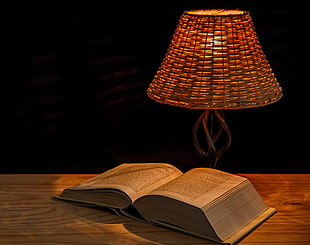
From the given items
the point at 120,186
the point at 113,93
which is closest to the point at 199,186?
the point at 120,186

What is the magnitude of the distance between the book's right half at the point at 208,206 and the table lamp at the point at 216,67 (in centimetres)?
20

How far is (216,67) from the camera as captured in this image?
1.42 metres

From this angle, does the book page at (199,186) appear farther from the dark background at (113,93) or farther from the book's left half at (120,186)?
the dark background at (113,93)

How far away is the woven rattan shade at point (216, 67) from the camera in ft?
4.63

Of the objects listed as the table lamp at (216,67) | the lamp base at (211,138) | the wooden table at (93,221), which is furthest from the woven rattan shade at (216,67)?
the wooden table at (93,221)

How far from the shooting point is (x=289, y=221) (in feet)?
4.66

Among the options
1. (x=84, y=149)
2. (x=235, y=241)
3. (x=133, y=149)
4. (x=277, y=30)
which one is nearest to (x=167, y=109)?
(x=133, y=149)

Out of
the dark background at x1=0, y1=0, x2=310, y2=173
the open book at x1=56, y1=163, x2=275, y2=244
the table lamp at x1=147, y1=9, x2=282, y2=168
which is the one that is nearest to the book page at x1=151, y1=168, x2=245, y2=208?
the open book at x1=56, y1=163, x2=275, y2=244

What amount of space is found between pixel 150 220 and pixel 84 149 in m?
0.59

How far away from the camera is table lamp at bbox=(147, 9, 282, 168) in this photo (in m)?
1.41

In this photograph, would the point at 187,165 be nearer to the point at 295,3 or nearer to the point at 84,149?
the point at 84,149

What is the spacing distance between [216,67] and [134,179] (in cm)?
38

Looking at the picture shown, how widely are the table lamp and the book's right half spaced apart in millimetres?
205

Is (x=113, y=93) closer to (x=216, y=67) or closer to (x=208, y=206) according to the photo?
(x=216, y=67)
